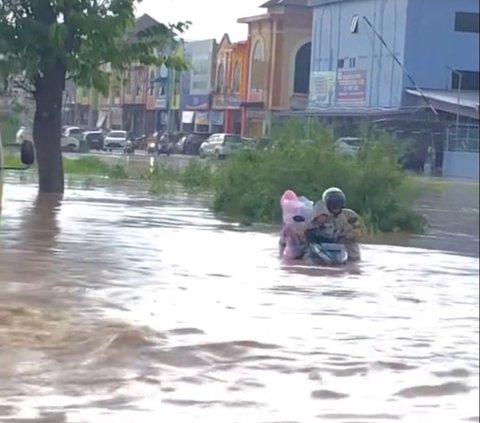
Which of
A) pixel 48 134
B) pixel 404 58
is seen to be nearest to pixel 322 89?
pixel 404 58

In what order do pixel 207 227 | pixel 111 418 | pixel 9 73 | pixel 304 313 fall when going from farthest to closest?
pixel 9 73
pixel 207 227
pixel 304 313
pixel 111 418

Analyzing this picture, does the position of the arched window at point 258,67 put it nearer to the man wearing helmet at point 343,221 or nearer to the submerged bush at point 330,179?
the man wearing helmet at point 343,221

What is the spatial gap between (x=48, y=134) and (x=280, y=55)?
16908 mm

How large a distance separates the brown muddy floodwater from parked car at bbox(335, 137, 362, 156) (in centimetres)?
255

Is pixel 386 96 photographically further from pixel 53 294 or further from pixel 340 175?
pixel 340 175

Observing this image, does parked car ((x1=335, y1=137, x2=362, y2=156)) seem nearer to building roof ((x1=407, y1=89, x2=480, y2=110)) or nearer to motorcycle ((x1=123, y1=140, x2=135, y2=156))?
motorcycle ((x1=123, y1=140, x2=135, y2=156))

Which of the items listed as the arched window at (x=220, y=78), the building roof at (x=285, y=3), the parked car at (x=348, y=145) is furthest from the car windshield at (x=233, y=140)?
the building roof at (x=285, y=3)

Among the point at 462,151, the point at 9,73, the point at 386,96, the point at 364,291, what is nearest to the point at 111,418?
the point at 386,96

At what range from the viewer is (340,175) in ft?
66.4

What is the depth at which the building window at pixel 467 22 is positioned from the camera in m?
2.86

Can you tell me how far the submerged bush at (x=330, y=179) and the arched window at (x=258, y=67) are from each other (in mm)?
5861

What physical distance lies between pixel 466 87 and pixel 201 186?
82.6ft

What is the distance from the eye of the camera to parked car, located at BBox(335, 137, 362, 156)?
18266 millimetres

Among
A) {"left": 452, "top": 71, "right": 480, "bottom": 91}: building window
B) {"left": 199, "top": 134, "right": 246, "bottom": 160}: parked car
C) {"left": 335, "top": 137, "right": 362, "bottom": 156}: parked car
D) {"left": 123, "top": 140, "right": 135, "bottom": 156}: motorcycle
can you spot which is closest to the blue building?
{"left": 452, "top": 71, "right": 480, "bottom": 91}: building window
